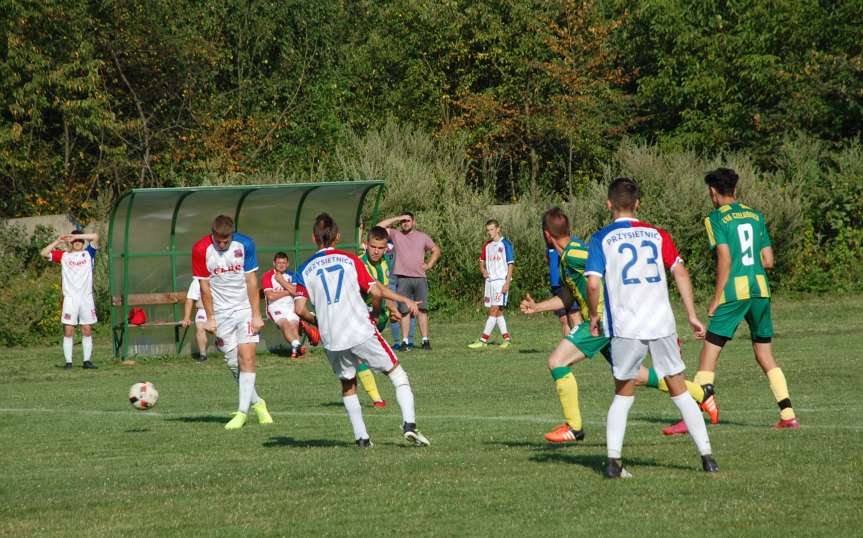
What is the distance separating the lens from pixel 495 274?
74.2ft

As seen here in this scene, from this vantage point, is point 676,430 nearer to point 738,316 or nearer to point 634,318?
point 738,316

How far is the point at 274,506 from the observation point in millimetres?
7590

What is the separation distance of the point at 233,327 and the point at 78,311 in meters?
9.56

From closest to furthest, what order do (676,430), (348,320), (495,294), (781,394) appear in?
(348,320) → (676,430) → (781,394) → (495,294)

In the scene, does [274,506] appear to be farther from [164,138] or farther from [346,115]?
[346,115]

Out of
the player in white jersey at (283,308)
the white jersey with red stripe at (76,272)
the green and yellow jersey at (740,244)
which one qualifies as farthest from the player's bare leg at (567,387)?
the white jersey with red stripe at (76,272)

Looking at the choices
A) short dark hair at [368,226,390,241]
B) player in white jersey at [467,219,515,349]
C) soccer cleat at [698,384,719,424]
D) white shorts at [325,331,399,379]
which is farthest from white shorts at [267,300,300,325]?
soccer cleat at [698,384,719,424]

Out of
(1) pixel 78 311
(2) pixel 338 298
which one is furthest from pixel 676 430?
(1) pixel 78 311

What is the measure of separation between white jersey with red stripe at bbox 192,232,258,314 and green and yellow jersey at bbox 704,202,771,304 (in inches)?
180

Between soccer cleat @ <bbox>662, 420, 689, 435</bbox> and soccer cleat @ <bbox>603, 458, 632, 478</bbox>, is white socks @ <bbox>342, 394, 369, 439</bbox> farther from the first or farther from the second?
soccer cleat @ <bbox>603, 458, 632, 478</bbox>

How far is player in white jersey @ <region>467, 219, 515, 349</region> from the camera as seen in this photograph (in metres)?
22.1

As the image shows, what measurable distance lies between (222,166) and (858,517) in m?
35.3

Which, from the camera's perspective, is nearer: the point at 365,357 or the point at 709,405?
the point at 365,357

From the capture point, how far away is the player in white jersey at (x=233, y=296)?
12.4m
